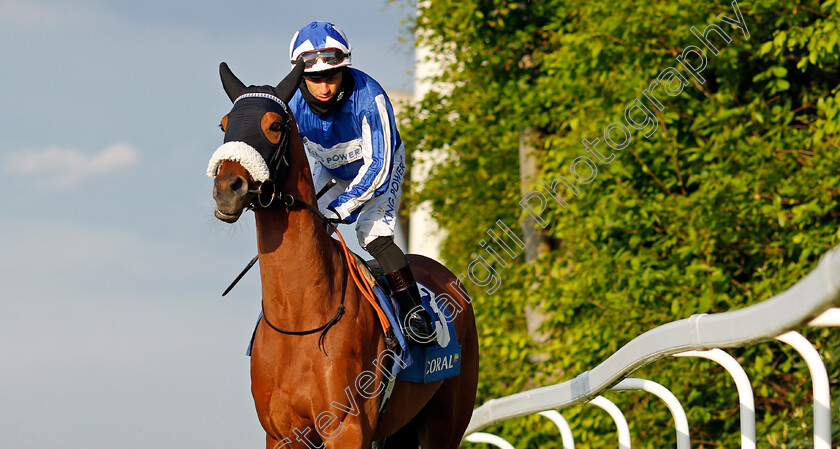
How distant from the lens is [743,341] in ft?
9.78

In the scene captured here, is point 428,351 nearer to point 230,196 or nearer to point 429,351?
point 429,351

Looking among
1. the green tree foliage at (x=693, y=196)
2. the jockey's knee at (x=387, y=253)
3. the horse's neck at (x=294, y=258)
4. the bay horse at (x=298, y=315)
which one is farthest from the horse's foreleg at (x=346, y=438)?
the green tree foliage at (x=693, y=196)

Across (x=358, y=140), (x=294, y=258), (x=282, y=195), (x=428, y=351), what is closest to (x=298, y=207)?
(x=282, y=195)

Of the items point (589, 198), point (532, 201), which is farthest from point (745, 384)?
point (532, 201)

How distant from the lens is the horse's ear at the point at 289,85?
4.54 metres

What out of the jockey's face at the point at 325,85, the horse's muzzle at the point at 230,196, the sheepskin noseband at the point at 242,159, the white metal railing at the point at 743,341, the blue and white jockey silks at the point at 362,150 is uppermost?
the jockey's face at the point at 325,85

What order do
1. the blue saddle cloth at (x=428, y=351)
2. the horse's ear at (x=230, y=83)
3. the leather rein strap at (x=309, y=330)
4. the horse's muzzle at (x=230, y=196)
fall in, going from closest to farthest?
1. the horse's muzzle at (x=230, y=196)
2. the leather rein strap at (x=309, y=330)
3. the horse's ear at (x=230, y=83)
4. the blue saddle cloth at (x=428, y=351)

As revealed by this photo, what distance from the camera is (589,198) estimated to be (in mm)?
10828

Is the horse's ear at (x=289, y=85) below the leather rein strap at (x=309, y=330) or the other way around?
the other way around

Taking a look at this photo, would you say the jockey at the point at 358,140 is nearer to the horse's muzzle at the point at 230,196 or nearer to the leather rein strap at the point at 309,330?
the leather rein strap at the point at 309,330

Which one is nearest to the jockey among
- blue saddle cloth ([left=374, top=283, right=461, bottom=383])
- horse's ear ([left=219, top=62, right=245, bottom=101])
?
blue saddle cloth ([left=374, top=283, right=461, bottom=383])

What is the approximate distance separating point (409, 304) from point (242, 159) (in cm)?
138

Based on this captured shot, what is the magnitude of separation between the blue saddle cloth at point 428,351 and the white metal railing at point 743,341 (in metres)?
0.63

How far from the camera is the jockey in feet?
16.4
